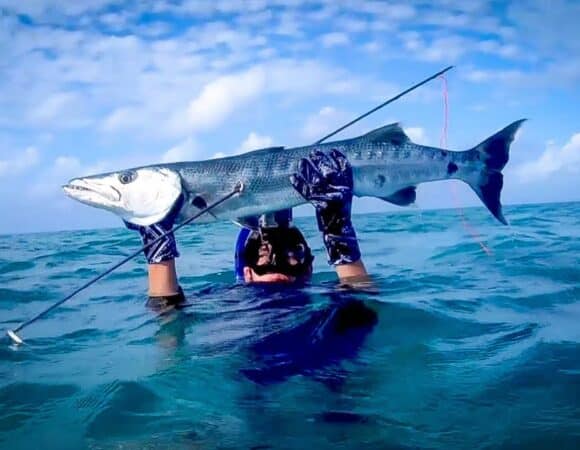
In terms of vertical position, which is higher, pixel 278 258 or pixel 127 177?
pixel 127 177

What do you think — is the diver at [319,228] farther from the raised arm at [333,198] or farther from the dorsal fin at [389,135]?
the dorsal fin at [389,135]

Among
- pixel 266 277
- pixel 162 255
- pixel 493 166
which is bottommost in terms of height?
pixel 266 277

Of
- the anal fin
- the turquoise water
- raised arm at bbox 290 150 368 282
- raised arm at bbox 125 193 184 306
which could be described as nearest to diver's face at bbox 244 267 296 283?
the turquoise water

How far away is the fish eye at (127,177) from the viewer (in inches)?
208

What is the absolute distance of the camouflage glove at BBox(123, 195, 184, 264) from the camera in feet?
17.5

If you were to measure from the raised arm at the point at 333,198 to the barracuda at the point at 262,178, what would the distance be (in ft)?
0.46

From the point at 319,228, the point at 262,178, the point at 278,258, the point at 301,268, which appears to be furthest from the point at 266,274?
the point at 262,178

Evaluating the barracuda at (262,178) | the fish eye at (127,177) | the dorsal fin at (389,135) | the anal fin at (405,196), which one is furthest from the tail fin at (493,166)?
the fish eye at (127,177)

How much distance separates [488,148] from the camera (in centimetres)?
634

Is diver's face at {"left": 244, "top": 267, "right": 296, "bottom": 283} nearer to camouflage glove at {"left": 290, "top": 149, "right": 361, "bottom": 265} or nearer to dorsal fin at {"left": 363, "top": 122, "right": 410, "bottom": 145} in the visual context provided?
camouflage glove at {"left": 290, "top": 149, "right": 361, "bottom": 265}

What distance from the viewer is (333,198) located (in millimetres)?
5496

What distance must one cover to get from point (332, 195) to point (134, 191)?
185cm

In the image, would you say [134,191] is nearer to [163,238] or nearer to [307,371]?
[163,238]

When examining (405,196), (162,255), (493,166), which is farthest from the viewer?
(493,166)
